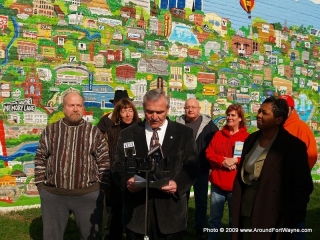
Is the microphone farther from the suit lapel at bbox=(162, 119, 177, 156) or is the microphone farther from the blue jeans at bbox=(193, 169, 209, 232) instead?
the blue jeans at bbox=(193, 169, 209, 232)

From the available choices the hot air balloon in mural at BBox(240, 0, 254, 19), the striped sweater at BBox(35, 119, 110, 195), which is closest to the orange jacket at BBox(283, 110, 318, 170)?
the striped sweater at BBox(35, 119, 110, 195)

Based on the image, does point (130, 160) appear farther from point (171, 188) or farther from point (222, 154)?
point (222, 154)

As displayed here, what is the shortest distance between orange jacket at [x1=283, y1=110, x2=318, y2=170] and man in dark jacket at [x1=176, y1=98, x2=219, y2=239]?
1.47 meters

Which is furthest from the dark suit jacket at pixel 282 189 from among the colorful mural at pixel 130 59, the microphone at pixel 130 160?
the colorful mural at pixel 130 59

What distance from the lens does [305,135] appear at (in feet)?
15.7

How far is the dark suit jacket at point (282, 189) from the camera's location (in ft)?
11.2

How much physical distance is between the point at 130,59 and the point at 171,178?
16.1 ft

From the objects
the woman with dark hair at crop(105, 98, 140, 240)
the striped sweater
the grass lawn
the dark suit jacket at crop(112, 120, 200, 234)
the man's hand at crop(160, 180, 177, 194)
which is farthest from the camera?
the grass lawn

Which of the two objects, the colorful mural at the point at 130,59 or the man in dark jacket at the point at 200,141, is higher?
the colorful mural at the point at 130,59

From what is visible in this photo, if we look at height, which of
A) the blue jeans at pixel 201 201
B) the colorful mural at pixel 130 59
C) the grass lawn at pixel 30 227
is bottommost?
the grass lawn at pixel 30 227

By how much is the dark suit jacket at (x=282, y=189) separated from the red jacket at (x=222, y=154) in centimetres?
188

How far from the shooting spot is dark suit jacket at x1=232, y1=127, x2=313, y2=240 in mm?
3410

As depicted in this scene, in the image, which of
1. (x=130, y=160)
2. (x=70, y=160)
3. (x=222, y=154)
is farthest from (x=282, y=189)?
(x=222, y=154)

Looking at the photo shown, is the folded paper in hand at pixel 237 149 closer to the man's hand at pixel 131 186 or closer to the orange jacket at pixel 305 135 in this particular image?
the orange jacket at pixel 305 135
